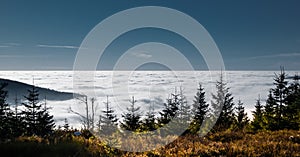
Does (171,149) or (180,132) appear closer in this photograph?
(171,149)

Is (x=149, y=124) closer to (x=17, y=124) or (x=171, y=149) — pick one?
(x=171, y=149)

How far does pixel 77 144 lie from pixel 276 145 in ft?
27.0

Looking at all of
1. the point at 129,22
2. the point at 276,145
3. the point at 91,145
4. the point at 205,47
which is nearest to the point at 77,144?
the point at 91,145

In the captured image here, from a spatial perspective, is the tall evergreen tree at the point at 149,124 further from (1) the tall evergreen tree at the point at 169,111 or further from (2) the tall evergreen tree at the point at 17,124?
(2) the tall evergreen tree at the point at 17,124

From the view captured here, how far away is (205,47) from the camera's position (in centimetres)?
1193

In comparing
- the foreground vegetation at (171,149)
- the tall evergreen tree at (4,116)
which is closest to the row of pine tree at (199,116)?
the tall evergreen tree at (4,116)

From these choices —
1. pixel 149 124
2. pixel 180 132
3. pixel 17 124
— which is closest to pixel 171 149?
pixel 180 132

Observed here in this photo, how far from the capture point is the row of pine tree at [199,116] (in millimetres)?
28984

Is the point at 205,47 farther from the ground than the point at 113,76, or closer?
farther from the ground

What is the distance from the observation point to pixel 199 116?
148 feet

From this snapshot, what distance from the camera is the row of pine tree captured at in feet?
95.1

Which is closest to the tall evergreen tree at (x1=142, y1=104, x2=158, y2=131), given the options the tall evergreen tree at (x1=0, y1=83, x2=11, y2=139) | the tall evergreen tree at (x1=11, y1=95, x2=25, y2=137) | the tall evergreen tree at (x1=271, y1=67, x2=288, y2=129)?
the tall evergreen tree at (x1=271, y1=67, x2=288, y2=129)

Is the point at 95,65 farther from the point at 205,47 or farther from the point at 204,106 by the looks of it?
the point at 204,106

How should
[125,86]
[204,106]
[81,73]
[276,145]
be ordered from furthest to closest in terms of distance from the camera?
[204,106] → [125,86] → [81,73] → [276,145]
